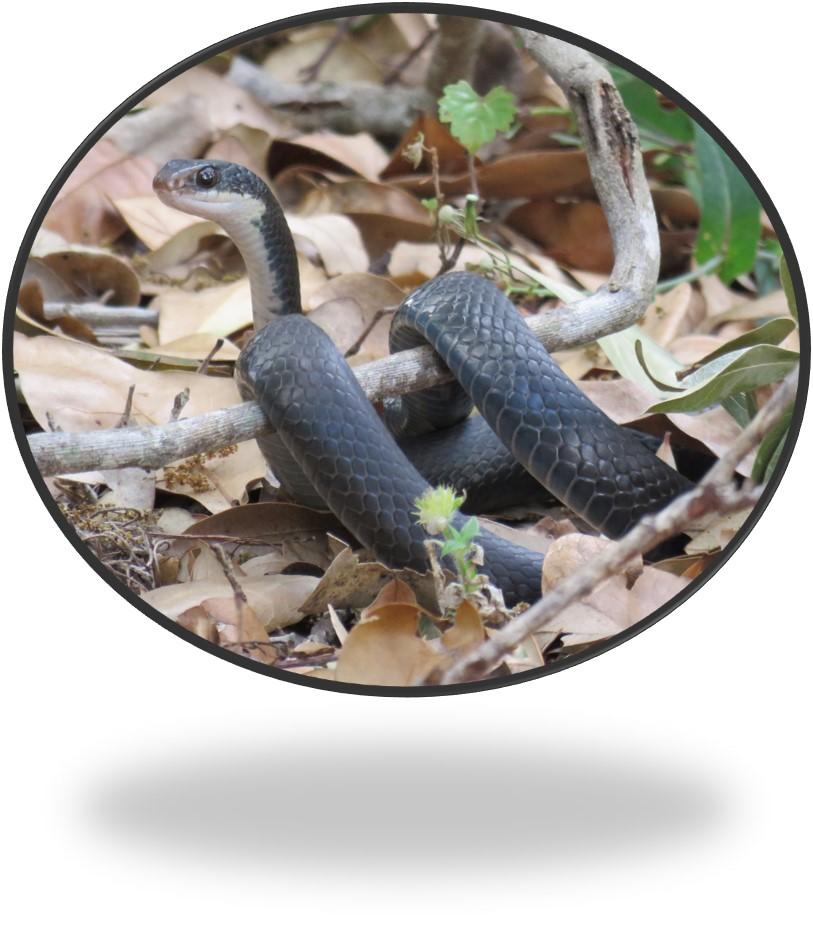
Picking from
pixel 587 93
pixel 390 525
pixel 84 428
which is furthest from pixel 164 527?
pixel 587 93

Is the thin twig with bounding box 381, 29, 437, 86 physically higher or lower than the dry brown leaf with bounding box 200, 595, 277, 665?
higher

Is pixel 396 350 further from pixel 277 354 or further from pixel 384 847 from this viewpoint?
pixel 384 847

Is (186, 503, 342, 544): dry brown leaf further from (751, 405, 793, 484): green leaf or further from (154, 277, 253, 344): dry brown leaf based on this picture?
(751, 405, 793, 484): green leaf

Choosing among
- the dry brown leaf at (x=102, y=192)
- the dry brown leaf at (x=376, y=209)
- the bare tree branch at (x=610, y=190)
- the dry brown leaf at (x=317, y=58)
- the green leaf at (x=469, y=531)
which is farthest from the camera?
the dry brown leaf at (x=317, y=58)

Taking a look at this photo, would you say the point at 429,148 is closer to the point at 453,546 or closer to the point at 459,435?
the point at 459,435

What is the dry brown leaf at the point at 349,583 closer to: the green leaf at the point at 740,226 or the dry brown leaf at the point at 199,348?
the dry brown leaf at the point at 199,348

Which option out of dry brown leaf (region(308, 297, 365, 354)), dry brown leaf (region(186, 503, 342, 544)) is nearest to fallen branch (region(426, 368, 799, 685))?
dry brown leaf (region(186, 503, 342, 544))

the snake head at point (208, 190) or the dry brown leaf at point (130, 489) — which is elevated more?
the snake head at point (208, 190)

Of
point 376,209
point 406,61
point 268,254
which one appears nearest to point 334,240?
point 376,209

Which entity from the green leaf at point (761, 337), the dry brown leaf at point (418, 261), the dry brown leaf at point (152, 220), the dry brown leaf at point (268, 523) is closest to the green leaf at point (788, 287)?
the green leaf at point (761, 337)
